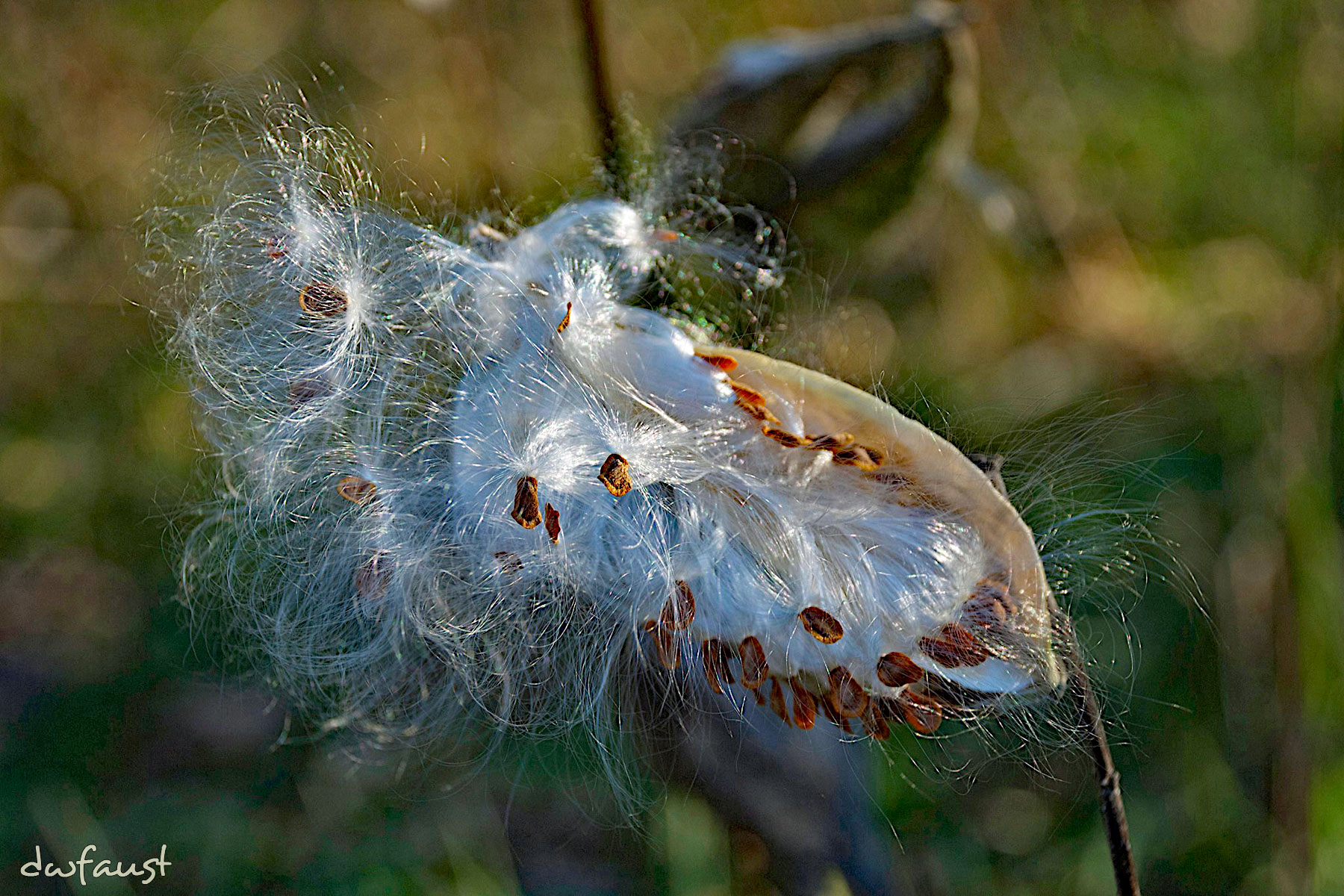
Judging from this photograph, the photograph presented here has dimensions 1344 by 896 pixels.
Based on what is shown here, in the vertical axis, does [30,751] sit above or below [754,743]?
below

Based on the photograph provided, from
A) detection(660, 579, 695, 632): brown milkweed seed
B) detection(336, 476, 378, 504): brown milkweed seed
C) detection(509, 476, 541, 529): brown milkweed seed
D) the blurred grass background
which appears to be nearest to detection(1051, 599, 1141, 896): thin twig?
detection(660, 579, 695, 632): brown milkweed seed

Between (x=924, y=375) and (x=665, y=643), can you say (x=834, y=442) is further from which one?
(x=924, y=375)

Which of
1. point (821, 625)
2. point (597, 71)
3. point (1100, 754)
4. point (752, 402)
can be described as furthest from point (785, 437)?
point (597, 71)

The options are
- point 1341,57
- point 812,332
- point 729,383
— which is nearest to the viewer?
point 729,383

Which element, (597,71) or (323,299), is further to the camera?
(597,71)

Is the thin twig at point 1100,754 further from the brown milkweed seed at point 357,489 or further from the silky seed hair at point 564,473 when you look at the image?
the brown milkweed seed at point 357,489

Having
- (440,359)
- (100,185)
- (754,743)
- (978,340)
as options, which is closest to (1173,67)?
(978,340)

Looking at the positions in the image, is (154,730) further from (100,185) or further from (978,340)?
(978,340)

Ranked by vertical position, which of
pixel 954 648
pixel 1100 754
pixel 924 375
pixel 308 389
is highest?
pixel 308 389
